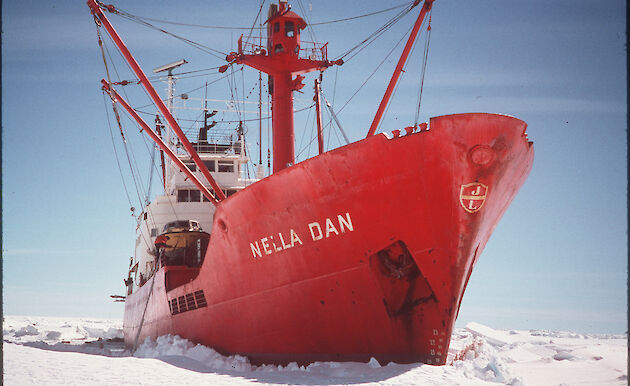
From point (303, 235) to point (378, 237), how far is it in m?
1.28

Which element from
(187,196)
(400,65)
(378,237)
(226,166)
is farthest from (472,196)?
(226,166)

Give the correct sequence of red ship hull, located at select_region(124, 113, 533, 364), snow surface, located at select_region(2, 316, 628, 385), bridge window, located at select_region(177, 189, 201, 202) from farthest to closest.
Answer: bridge window, located at select_region(177, 189, 201, 202) < red ship hull, located at select_region(124, 113, 533, 364) < snow surface, located at select_region(2, 316, 628, 385)

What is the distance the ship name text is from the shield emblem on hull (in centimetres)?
171

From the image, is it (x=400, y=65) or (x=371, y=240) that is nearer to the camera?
(x=371, y=240)

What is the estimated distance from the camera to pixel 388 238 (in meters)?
7.72

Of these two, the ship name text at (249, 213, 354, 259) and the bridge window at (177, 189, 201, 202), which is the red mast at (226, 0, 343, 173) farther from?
the bridge window at (177, 189, 201, 202)

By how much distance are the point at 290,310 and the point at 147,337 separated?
291 inches

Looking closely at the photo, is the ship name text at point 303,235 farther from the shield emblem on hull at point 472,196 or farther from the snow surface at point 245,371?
the snow surface at point 245,371

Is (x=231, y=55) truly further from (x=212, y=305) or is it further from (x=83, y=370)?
(x=83, y=370)

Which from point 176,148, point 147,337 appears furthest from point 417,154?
point 176,148

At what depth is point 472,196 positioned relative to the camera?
743 cm

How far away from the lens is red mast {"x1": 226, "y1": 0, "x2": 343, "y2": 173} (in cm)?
1305

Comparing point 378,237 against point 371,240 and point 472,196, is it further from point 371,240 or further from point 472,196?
point 472,196

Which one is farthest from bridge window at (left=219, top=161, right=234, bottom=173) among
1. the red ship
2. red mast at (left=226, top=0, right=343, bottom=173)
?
the red ship
